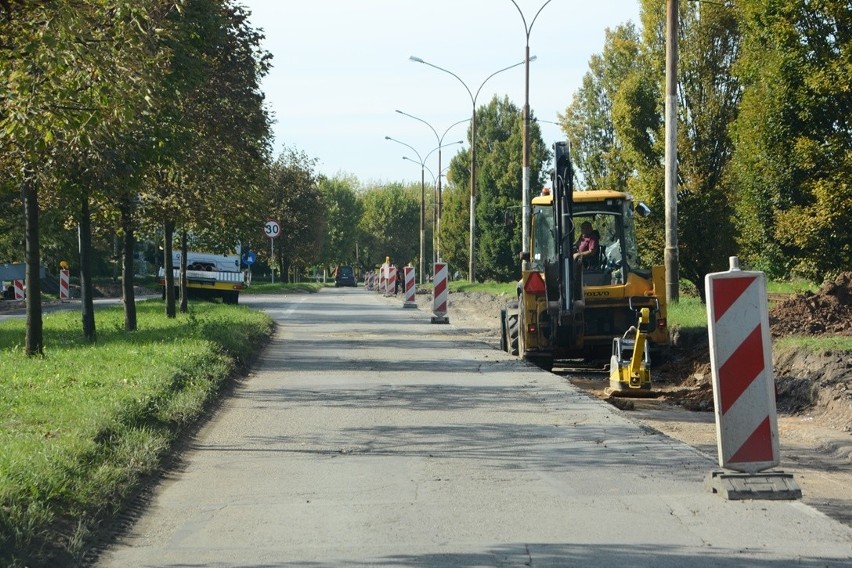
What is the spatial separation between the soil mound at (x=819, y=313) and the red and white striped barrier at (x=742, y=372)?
1080 cm

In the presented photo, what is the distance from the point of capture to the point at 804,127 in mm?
24297

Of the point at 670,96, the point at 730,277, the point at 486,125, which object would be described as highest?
the point at 486,125

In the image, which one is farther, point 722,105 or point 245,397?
point 722,105

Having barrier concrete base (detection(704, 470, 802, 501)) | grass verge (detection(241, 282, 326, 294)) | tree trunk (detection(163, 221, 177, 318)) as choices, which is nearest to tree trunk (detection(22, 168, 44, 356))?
tree trunk (detection(163, 221, 177, 318))

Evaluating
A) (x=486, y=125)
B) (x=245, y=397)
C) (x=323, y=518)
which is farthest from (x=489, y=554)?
(x=486, y=125)

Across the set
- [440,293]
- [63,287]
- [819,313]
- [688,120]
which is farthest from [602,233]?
[63,287]

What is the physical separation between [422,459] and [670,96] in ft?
55.5

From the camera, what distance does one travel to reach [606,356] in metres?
19.7

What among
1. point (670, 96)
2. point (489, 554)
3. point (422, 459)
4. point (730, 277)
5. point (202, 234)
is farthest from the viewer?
point (202, 234)

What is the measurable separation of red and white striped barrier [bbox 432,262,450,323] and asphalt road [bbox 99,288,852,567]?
17007 millimetres

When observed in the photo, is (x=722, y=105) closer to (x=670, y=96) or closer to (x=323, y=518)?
(x=670, y=96)

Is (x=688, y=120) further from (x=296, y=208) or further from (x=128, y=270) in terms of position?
(x=296, y=208)

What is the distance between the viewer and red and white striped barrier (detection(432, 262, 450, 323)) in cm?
3200

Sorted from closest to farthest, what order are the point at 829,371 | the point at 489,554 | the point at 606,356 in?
the point at 489,554
the point at 829,371
the point at 606,356
